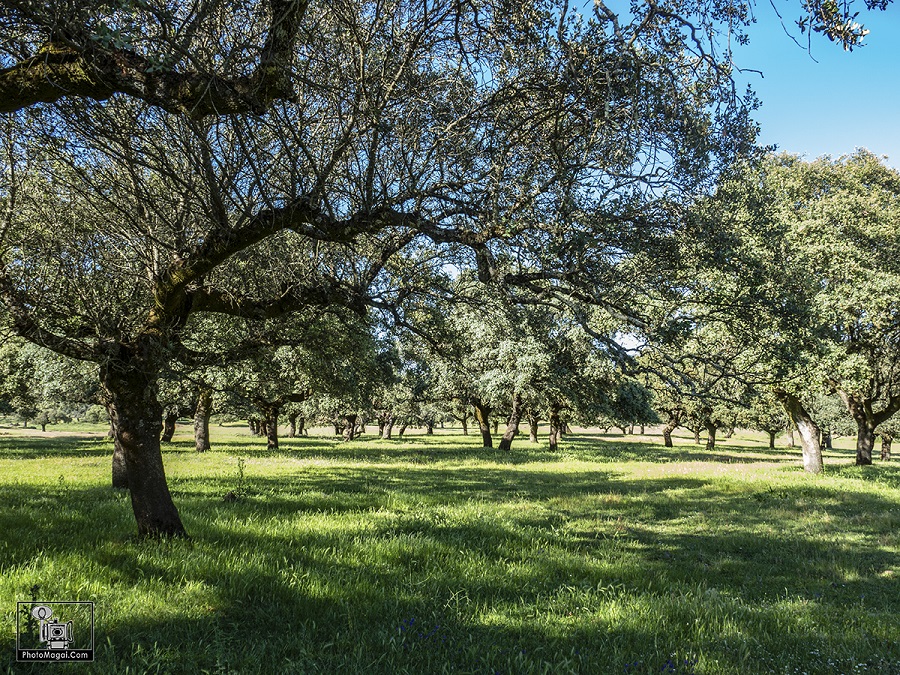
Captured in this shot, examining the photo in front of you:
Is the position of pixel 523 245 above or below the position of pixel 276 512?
above

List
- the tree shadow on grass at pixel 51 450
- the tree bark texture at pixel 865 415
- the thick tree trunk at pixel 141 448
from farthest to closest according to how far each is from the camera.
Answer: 1. the tree bark texture at pixel 865 415
2. the tree shadow on grass at pixel 51 450
3. the thick tree trunk at pixel 141 448

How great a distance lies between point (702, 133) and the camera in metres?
5.57

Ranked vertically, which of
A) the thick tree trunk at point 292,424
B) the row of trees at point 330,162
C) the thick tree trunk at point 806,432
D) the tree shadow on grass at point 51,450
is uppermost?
the row of trees at point 330,162

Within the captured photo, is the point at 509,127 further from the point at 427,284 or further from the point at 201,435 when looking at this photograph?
the point at 201,435

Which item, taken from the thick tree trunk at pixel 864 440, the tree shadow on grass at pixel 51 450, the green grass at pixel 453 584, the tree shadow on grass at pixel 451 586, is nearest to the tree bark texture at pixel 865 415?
the thick tree trunk at pixel 864 440

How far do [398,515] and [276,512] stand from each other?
2.72 metres

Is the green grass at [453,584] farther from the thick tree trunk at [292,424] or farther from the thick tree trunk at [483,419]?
the thick tree trunk at [292,424]

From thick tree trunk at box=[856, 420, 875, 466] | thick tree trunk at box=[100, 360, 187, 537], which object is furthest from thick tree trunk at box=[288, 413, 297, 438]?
thick tree trunk at box=[856, 420, 875, 466]

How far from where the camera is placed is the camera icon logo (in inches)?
177

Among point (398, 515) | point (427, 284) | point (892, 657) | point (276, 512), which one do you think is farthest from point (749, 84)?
point (276, 512)

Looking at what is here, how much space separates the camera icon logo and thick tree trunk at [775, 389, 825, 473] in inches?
1056

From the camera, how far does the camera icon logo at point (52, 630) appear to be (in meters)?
4.48

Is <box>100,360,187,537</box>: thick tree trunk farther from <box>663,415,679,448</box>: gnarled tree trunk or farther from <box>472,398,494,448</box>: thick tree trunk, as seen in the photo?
<box>663,415,679,448</box>: gnarled tree trunk

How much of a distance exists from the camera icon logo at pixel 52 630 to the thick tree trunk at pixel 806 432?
26.8 metres
